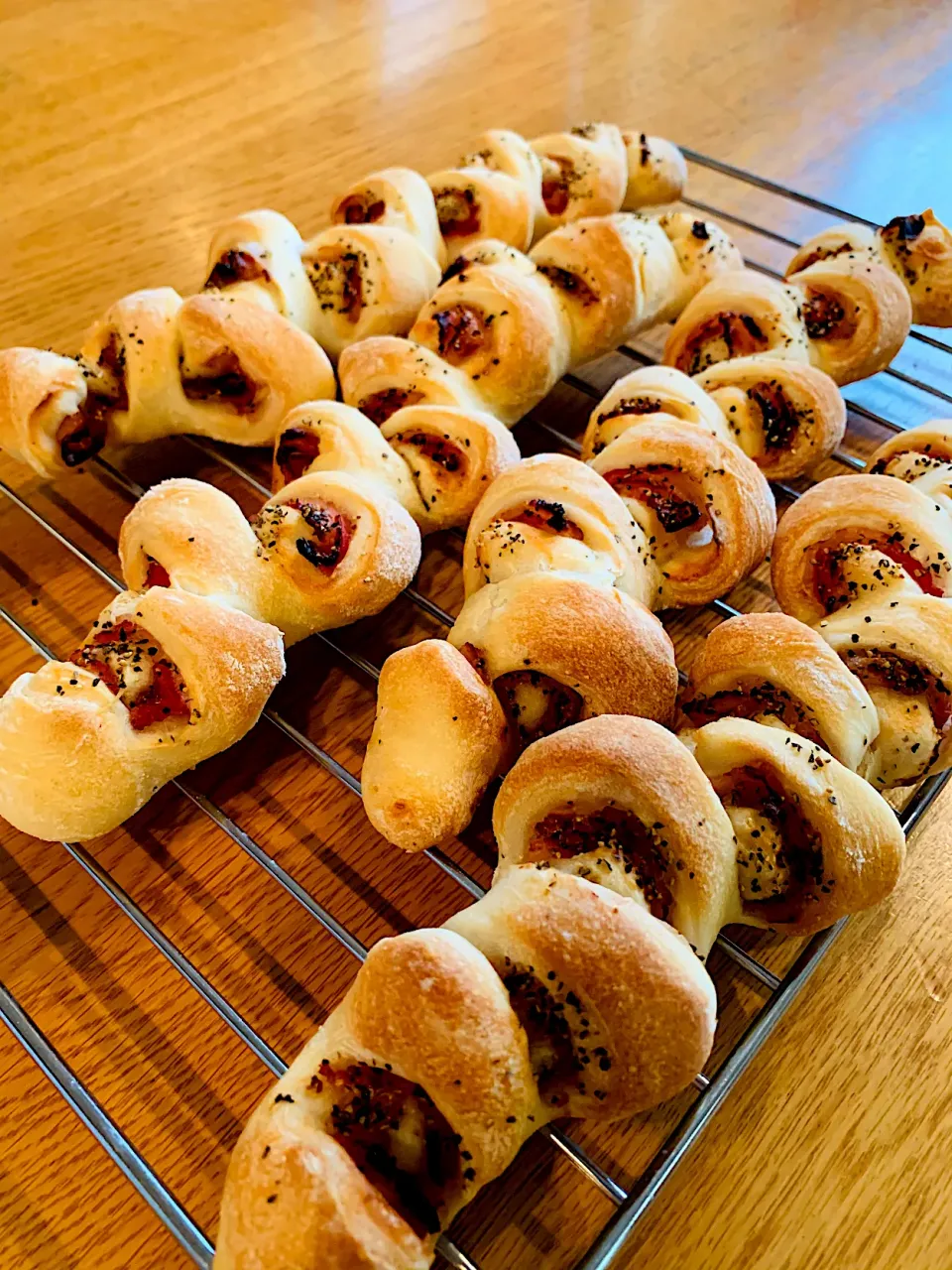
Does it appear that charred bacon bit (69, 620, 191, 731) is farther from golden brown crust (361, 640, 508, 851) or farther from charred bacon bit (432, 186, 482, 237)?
charred bacon bit (432, 186, 482, 237)

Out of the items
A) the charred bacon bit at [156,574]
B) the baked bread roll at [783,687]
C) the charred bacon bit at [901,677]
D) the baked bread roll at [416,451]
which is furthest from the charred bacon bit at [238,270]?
the charred bacon bit at [901,677]

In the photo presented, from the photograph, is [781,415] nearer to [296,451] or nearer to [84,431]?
[296,451]

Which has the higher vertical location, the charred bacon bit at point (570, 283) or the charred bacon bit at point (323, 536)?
the charred bacon bit at point (570, 283)

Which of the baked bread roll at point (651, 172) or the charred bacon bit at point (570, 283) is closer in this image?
the charred bacon bit at point (570, 283)

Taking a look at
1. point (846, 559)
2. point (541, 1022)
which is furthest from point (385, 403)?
point (541, 1022)

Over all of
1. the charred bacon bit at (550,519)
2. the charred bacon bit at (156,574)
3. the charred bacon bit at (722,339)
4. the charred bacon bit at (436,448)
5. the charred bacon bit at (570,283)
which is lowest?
the charred bacon bit at (156,574)

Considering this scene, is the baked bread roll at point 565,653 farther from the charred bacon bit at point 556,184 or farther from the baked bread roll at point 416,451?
the charred bacon bit at point 556,184

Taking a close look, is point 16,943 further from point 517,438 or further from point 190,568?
point 517,438
